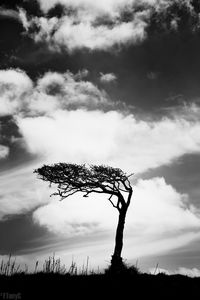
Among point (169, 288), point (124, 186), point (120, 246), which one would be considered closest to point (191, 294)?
point (169, 288)

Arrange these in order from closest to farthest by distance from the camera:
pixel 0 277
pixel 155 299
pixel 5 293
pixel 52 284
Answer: pixel 5 293 < pixel 155 299 < pixel 52 284 < pixel 0 277

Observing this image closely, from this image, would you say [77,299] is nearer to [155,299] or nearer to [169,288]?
[155,299]

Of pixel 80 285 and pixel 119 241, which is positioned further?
pixel 119 241

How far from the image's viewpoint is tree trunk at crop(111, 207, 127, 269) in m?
20.4

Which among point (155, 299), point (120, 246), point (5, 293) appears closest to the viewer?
point (5, 293)

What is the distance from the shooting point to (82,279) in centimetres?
1334

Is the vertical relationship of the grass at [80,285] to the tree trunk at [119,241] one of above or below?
below

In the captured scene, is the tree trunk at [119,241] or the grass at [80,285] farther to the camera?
the tree trunk at [119,241]

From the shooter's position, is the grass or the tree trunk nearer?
the grass

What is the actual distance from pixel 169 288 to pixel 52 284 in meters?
4.63

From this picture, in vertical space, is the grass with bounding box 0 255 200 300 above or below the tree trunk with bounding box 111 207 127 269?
below

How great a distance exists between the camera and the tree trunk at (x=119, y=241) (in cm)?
2039

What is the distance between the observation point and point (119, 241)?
70.2 ft

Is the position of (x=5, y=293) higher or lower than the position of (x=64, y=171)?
lower
